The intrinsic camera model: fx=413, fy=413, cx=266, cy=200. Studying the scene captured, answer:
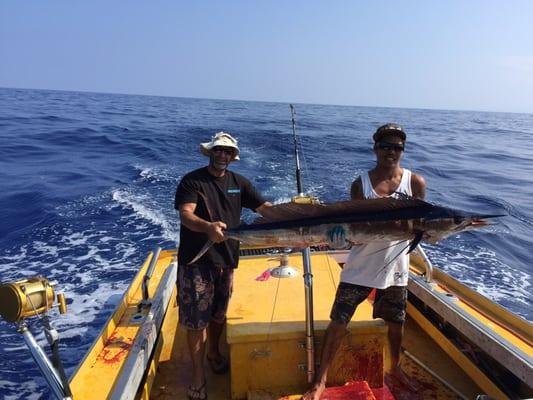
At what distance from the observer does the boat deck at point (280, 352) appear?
2596mm

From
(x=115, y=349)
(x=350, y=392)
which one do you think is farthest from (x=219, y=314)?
(x=350, y=392)

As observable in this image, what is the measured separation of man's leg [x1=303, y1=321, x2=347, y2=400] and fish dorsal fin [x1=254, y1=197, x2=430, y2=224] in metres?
0.72

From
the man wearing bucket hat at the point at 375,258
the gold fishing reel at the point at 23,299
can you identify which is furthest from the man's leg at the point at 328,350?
the gold fishing reel at the point at 23,299

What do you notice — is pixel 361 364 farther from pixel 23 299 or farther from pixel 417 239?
pixel 23 299

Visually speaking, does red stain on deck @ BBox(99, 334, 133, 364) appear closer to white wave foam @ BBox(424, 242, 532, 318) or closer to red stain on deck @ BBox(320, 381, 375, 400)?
red stain on deck @ BBox(320, 381, 375, 400)

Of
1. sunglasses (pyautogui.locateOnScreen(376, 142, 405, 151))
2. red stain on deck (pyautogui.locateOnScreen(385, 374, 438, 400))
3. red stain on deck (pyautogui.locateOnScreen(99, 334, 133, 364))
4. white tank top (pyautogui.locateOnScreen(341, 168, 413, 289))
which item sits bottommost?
red stain on deck (pyautogui.locateOnScreen(385, 374, 438, 400))

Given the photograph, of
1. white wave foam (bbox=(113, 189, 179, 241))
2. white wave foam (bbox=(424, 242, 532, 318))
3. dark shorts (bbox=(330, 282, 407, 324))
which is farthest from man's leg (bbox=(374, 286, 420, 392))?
white wave foam (bbox=(113, 189, 179, 241))

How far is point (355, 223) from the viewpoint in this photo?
220 cm

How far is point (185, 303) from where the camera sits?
2621 mm

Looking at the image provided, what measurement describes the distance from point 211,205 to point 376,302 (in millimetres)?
1264

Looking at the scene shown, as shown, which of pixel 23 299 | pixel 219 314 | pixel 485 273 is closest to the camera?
pixel 23 299

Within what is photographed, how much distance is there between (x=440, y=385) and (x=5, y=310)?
288cm

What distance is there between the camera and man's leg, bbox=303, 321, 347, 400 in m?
2.48

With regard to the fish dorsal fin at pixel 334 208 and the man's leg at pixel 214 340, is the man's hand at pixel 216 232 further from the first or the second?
the man's leg at pixel 214 340
